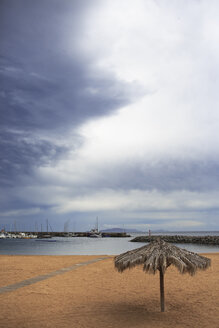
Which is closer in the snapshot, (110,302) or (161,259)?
(161,259)

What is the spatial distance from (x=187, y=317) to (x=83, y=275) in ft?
27.2

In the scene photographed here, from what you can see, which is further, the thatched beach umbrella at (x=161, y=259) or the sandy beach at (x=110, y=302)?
the sandy beach at (x=110, y=302)

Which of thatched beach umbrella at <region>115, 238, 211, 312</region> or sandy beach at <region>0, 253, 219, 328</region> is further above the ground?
thatched beach umbrella at <region>115, 238, 211, 312</region>

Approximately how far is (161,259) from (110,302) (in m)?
3.83

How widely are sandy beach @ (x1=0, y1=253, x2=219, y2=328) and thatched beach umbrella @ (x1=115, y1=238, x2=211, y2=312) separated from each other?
159cm

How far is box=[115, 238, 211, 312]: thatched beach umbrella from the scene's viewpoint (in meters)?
8.17

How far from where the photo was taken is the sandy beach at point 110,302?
871 cm

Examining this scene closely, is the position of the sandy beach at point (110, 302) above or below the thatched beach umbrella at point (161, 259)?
below

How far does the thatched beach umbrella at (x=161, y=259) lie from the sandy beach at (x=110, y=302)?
62.8 inches

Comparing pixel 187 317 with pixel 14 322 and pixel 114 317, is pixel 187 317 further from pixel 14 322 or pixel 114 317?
pixel 14 322

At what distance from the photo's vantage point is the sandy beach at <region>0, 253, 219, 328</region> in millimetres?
8711

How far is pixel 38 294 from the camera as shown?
11.8 m

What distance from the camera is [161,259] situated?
324 inches

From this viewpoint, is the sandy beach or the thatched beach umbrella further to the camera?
the sandy beach
